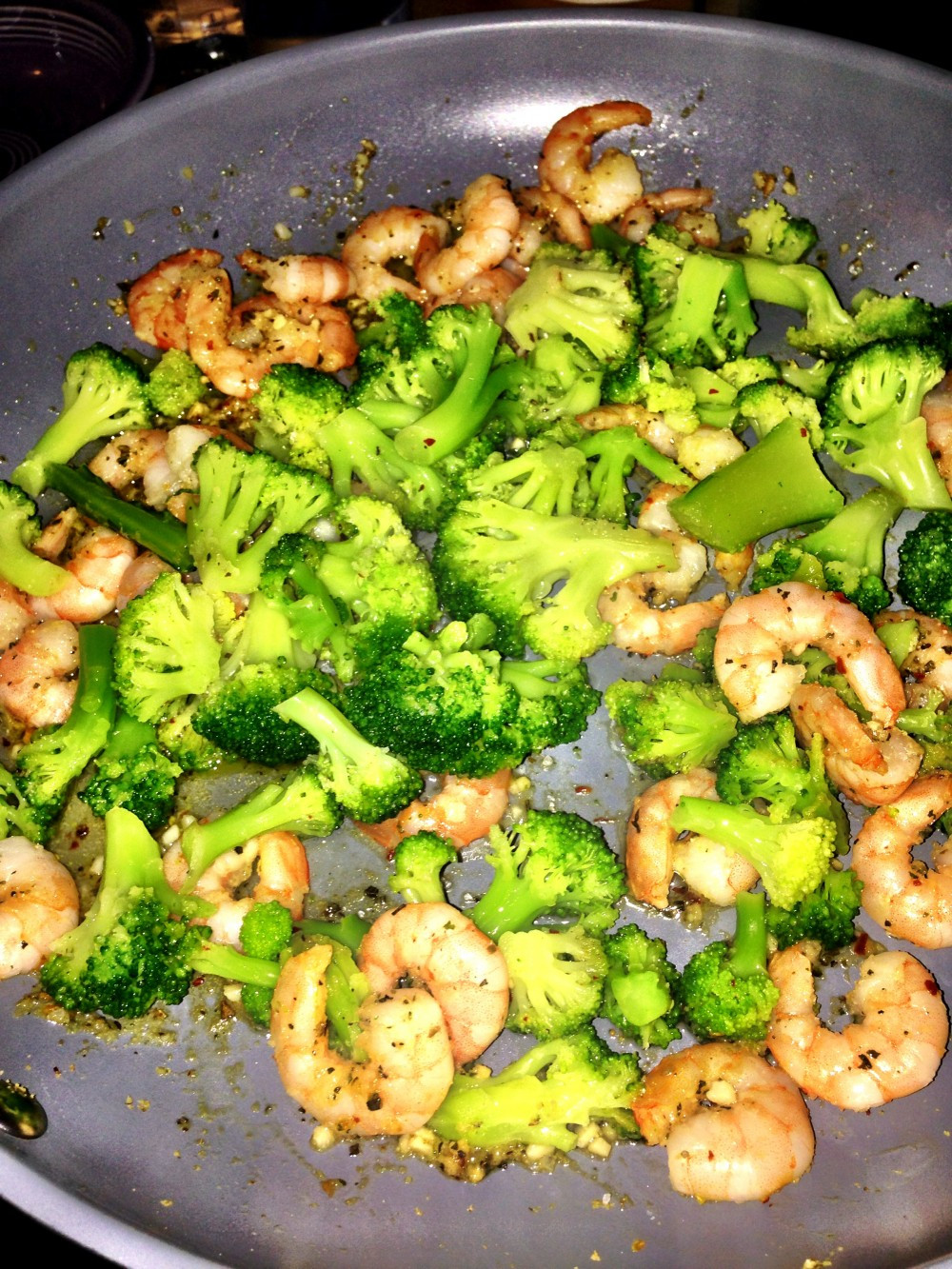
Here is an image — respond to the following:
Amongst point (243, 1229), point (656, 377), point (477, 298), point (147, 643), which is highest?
point (477, 298)

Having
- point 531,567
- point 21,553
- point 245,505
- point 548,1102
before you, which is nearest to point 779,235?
point 531,567

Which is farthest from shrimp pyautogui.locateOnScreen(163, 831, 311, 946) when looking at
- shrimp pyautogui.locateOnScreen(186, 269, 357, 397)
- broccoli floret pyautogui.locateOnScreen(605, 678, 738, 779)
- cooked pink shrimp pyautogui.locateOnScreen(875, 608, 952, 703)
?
cooked pink shrimp pyautogui.locateOnScreen(875, 608, 952, 703)

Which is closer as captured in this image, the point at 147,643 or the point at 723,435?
the point at 147,643

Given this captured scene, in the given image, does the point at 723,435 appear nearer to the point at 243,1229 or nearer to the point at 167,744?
the point at 167,744

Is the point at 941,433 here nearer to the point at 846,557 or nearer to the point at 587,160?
the point at 846,557

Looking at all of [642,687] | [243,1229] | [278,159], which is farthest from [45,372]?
[243,1229]

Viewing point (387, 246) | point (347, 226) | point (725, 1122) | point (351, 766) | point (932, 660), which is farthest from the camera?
point (347, 226)
